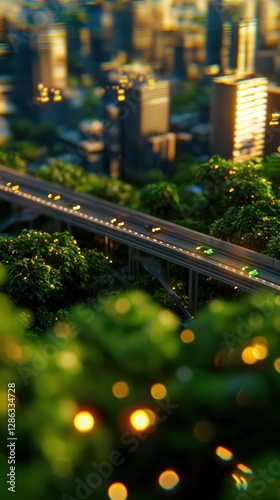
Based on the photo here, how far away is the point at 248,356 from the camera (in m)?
39.2

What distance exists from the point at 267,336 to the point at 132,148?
154 meters

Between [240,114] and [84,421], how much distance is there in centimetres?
11379

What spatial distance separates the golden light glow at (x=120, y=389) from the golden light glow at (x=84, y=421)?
1.74m

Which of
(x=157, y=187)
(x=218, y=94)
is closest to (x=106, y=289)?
(x=157, y=187)

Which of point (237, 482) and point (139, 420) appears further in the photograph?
point (237, 482)

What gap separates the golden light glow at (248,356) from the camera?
39.0 meters

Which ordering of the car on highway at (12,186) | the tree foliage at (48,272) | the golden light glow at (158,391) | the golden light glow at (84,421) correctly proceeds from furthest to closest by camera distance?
the car on highway at (12,186) < the tree foliage at (48,272) < the golden light glow at (158,391) < the golden light glow at (84,421)

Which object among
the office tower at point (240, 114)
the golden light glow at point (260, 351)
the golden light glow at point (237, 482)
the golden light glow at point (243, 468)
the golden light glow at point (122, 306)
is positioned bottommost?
the office tower at point (240, 114)

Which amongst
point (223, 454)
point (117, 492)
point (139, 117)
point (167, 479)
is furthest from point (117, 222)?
point (139, 117)

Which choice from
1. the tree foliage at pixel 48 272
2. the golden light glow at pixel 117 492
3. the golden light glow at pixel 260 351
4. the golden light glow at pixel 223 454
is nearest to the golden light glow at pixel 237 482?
the golden light glow at pixel 223 454

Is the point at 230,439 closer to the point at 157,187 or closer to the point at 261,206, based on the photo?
the point at 261,206

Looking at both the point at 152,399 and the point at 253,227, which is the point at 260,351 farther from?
the point at 253,227

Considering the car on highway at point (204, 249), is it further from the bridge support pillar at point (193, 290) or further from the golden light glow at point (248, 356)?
the golden light glow at point (248, 356)

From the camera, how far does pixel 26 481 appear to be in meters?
35.0
